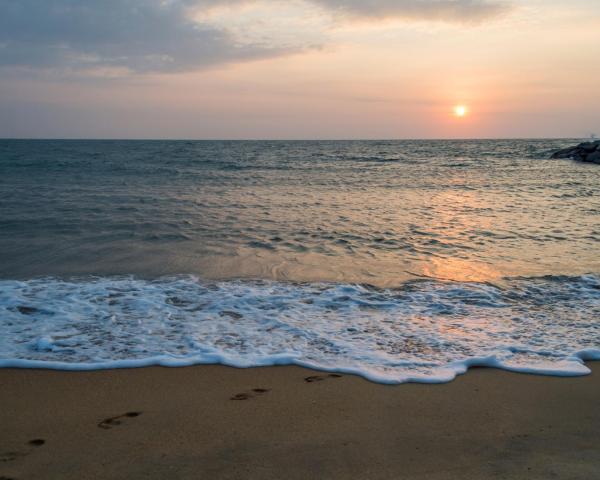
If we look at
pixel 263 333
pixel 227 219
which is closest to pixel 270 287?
pixel 263 333

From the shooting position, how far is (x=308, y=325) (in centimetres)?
548

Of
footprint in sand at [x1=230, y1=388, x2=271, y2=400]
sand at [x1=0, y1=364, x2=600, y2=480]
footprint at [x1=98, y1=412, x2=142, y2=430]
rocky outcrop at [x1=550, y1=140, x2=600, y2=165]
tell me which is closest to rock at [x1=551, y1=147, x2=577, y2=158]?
rocky outcrop at [x1=550, y1=140, x2=600, y2=165]

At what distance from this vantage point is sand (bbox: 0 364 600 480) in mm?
2941

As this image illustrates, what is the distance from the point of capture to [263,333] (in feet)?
17.2

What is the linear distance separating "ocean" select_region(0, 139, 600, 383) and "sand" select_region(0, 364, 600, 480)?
276mm

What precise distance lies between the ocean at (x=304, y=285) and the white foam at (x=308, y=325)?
24 mm

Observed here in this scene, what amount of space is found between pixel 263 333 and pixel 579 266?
5.48m

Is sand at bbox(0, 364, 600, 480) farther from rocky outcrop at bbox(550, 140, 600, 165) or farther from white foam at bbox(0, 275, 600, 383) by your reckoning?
rocky outcrop at bbox(550, 140, 600, 165)

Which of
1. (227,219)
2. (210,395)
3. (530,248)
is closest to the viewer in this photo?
(210,395)

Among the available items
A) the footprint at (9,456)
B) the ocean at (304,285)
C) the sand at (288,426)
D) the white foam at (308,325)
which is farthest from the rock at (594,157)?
the footprint at (9,456)

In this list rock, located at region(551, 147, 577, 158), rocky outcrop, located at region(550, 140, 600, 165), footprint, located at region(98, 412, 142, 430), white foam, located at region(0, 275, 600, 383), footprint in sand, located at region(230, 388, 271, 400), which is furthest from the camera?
rock, located at region(551, 147, 577, 158)

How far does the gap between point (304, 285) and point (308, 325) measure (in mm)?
1533

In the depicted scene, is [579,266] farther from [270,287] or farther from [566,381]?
[270,287]

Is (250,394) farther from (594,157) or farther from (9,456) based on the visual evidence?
(594,157)
